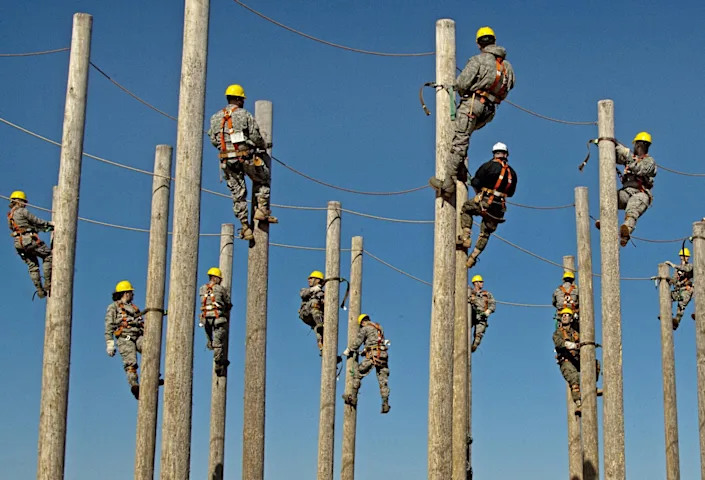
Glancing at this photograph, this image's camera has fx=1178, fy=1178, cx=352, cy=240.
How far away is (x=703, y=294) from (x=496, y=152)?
6.49m

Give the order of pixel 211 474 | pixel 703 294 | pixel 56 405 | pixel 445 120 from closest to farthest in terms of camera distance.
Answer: pixel 445 120 → pixel 56 405 → pixel 211 474 → pixel 703 294

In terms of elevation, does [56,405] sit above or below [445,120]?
below

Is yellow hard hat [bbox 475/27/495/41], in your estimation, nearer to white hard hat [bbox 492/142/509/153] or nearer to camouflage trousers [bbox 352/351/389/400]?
white hard hat [bbox 492/142/509/153]

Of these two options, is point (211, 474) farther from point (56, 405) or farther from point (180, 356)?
point (180, 356)

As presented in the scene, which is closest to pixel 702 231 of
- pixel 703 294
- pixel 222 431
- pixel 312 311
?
pixel 703 294

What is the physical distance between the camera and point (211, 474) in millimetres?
12961

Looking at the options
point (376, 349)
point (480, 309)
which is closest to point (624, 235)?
point (376, 349)

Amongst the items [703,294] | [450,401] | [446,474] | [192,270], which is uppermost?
[703,294]

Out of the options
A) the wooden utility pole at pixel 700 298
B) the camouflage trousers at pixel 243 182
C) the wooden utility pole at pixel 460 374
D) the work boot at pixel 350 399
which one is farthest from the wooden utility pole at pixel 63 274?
the wooden utility pole at pixel 700 298

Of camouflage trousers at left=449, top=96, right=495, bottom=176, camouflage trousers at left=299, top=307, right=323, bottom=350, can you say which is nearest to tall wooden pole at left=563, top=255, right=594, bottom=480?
camouflage trousers at left=299, top=307, right=323, bottom=350

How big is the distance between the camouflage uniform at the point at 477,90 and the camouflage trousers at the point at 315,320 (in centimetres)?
731

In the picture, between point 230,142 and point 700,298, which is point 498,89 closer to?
point 230,142

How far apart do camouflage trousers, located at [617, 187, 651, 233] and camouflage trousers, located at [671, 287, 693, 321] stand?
580cm

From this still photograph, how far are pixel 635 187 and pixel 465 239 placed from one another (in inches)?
153
